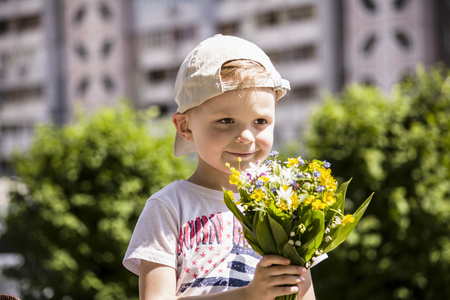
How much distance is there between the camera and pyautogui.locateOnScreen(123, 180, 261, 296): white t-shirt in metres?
1.76

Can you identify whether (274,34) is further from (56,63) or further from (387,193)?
(387,193)

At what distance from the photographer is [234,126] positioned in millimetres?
1804

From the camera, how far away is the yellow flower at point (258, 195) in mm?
1580

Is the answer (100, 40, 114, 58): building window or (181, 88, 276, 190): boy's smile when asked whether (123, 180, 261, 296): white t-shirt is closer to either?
(181, 88, 276, 190): boy's smile

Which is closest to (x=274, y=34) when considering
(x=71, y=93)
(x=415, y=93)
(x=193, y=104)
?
(x=71, y=93)

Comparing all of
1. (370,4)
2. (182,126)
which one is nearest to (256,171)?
(182,126)

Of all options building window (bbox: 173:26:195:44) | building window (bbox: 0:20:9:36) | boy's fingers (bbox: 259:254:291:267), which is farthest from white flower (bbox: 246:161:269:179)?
building window (bbox: 0:20:9:36)

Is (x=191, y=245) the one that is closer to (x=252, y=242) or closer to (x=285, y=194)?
(x=252, y=242)

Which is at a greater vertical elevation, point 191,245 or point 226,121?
point 226,121

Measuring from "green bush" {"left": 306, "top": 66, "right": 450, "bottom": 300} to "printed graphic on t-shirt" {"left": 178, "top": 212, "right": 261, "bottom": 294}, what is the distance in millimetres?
3841

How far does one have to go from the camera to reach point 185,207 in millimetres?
1824

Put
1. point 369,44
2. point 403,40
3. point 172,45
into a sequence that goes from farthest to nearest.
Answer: point 172,45 → point 369,44 → point 403,40

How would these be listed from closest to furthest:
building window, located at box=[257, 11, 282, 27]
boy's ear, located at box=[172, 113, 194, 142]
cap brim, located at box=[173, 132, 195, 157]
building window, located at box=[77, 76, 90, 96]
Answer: boy's ear, located at box=[172, 113, 194, 142]
cap brim, located at box=[173, 132, 195, 157]
building window, located at box=[257, 11, 282, 27]
building window, located at box=[77, 76, 90, 96]

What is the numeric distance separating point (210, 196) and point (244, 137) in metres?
0.22
